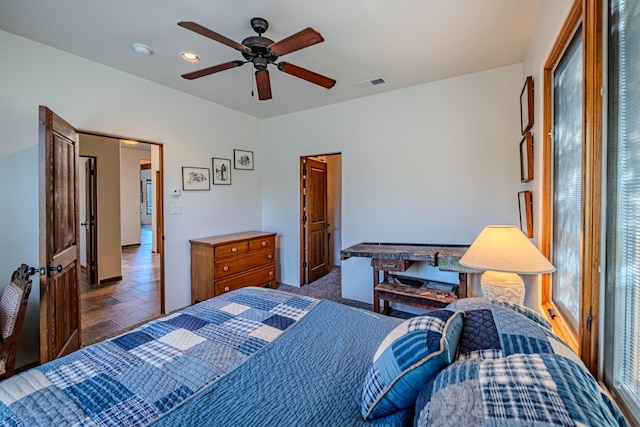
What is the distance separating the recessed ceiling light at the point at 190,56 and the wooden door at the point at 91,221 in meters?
3.33

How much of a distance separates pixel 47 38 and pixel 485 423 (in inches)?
145

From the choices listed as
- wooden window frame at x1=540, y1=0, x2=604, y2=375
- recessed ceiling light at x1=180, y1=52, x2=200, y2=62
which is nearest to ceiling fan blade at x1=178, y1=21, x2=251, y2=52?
recessed ceiling light at x1=180, y1=52, x2=200, y2=62

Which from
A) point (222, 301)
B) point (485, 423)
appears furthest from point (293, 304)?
point (485, 423)

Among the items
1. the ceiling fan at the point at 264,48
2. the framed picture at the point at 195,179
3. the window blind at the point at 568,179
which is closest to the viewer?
the window blind at the point at 568,179

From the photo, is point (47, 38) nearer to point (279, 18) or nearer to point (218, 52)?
point (218, 52)

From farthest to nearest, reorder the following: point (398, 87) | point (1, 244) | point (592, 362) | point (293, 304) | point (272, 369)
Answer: point (398, 87) → point (1, 244) → point (293, 304) → point (272, 369) → point (592, 362)

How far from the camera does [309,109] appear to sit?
13.8 ft

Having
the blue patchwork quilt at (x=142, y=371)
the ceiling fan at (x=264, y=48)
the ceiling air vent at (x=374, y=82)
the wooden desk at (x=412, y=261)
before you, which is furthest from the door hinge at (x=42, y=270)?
the ceiling air vent at (x=374, y=82)

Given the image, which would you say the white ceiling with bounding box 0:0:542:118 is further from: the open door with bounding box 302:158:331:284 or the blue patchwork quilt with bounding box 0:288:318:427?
the blue patchwork quilt with bounding box 0:288:318:427

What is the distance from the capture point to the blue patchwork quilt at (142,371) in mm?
933

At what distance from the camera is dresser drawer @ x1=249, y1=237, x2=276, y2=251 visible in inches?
157

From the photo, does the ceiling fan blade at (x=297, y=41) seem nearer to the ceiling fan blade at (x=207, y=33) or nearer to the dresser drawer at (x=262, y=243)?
the ceiling fan blade at (x=207, y=33)

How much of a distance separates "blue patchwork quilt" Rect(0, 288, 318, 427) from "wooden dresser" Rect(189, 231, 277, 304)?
5.81 ft

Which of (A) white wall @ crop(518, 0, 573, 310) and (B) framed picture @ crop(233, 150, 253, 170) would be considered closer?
(A) white wall @ crop(518, 0, 573, 310)
